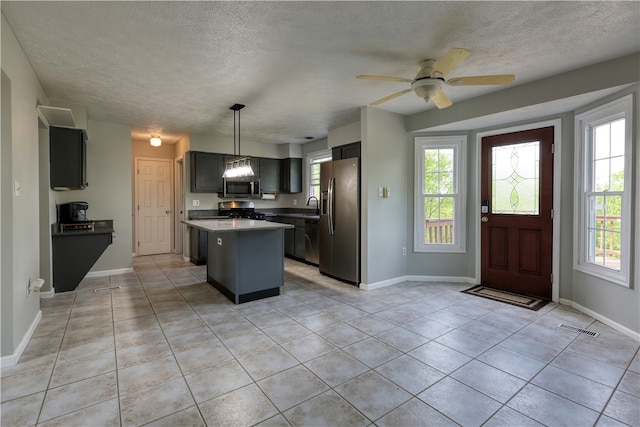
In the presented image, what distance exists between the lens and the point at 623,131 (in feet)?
9.53

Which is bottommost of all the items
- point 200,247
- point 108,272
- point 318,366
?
point 318,366

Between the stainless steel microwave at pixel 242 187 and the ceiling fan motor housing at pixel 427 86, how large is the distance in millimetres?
4301

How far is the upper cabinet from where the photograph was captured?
3750 mm

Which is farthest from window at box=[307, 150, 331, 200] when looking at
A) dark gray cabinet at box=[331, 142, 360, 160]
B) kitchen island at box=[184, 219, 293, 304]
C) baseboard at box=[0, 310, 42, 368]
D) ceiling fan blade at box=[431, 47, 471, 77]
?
baseboard at box=[0, 310, 42, 368]

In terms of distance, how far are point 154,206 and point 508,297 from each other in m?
6.58

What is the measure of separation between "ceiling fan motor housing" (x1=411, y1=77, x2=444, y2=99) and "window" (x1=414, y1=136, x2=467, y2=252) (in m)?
1.91

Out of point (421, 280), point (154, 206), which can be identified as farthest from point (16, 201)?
point (154, 206)

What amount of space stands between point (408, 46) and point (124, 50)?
231 cm

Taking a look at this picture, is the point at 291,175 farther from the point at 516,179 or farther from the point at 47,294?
the point at 47,294

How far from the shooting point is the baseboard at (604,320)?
2730 millimetres

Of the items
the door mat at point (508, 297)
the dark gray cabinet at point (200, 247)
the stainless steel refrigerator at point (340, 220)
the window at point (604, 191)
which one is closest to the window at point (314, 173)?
the stainless steel refrigerator at point (340, 220)

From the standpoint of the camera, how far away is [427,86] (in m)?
2.71

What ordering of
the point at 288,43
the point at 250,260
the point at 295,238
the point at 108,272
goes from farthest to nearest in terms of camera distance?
the point at 295,238, the point at 108,272, the point at 250,260, the point at 288,43

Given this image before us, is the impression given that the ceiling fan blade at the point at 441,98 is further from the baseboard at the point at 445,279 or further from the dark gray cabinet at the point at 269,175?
the dark gray cabinet at the point at 269,175
